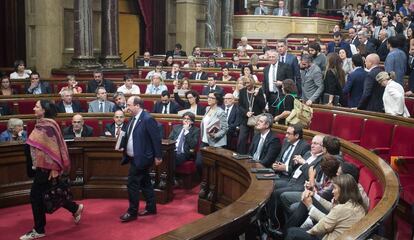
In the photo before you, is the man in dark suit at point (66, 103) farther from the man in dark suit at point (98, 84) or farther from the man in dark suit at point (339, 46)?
the man in dark suit at point (339, 46)

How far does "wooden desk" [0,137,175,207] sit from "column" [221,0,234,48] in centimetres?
1141

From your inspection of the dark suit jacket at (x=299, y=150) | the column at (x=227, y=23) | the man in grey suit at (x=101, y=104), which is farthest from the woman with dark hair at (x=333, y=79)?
the column at (x=227, y=23)

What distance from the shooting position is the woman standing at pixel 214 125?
259 inches

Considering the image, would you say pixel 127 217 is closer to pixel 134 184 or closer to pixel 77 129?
pixel 134 184

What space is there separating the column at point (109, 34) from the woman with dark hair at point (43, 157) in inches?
294

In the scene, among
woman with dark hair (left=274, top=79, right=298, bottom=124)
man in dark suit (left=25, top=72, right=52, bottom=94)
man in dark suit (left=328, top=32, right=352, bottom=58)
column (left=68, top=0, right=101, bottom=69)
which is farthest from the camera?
column (left=68, top=0, right=101, bottom=69)

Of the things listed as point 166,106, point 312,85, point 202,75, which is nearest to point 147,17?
point 202,75

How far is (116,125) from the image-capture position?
6816 millimetres

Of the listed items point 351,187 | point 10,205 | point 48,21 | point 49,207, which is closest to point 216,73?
point 48,21

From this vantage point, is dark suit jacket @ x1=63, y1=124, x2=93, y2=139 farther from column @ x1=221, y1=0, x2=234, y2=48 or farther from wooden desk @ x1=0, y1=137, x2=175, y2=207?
column @ x1=221, y1=0, x2=234, y2=48

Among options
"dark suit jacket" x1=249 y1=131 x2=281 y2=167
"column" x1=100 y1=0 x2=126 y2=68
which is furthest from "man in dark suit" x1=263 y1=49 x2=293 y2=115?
"column" x1=100 y1=0 x2=126 y2=68

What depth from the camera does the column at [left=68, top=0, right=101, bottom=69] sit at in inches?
439

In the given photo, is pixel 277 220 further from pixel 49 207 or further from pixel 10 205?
pixel 10 205

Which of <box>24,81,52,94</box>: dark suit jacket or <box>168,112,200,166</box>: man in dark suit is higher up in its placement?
<box>24,81,52,94</box>: dark suit jacket
